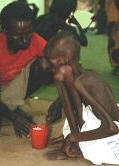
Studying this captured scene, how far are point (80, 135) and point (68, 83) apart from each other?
0.97 feet

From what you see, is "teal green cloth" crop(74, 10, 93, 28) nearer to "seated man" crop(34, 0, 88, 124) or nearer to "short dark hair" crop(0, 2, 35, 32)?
"seated man" crop(34, 0, 88, 124)

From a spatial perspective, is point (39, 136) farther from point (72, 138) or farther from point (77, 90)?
point (77, 90)

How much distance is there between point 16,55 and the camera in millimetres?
3281

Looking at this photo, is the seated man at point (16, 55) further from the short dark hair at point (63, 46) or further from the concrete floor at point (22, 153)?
the short dark hair at point (63, 46)

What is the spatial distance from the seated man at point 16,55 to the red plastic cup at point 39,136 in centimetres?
29

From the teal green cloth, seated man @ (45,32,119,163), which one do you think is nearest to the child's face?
seated man @ (45,32,119,163)

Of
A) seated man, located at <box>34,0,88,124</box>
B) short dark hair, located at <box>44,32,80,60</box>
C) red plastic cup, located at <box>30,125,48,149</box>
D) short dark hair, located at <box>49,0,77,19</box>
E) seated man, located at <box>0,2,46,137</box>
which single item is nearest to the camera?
short dark hair, located at <box>44,32,80,60</box>

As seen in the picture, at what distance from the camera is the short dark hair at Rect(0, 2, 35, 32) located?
3.13 m

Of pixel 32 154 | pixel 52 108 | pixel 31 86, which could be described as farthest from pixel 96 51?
pixel 32 154

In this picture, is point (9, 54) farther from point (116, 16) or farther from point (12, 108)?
point (116, 16)

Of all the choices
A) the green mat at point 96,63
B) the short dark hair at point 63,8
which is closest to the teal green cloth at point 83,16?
the green mat at point 96,63

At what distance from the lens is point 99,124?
253 centimetres

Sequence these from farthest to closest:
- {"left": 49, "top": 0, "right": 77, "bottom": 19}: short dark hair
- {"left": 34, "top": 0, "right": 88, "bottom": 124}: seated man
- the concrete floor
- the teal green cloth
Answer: the teal green cloth → {"left": 49, "top": 0, "right": 77, "bottom": 19}: short dark hair → {"left": 34, "top": 0, "right": 88, "bottom": 124}: seated man → the concrete floor

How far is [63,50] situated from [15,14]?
0.82 m
